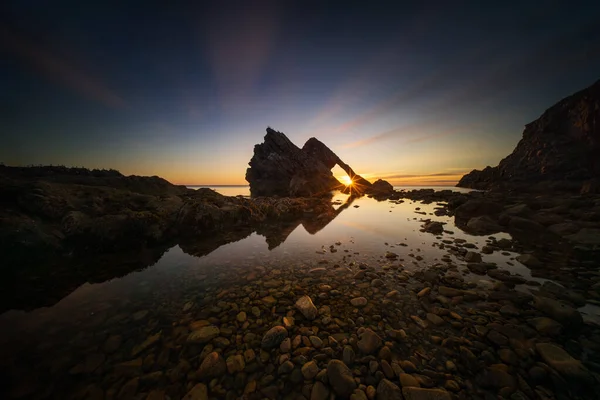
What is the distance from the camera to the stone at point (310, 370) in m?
3.57

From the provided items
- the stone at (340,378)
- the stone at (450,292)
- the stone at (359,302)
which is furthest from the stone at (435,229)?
the stone at (340,378)

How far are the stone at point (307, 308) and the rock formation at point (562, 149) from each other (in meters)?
82.5

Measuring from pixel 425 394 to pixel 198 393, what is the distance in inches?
150

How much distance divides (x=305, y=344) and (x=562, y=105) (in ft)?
402

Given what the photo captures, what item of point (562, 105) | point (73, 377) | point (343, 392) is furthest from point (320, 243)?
point (562, 105)

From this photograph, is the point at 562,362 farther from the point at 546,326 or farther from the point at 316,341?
the point at 316,341

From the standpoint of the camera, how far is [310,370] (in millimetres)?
3643

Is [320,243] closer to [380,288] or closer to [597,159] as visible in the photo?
[380,288]

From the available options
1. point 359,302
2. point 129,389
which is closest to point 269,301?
point 359,302

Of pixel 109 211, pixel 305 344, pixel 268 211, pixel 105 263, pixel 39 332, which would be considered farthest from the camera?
pixel 268 211

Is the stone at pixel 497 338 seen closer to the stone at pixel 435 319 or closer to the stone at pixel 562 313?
the stone at pixel 435 319

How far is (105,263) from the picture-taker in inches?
360

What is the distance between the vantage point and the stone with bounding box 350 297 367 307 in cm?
576

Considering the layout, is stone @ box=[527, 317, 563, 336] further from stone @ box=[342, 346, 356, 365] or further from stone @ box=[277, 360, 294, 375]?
stone @ box=[277, 360, 294, 375]
